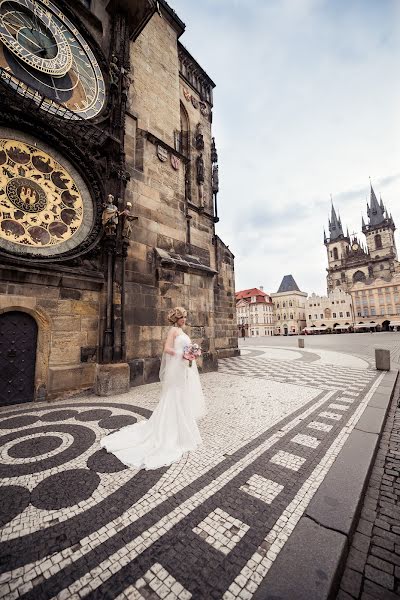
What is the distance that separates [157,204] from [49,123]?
3266mm

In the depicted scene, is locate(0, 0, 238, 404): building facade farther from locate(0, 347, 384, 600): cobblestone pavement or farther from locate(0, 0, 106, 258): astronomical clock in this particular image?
locate(0, 347, 384, 600): cobblestone pavement

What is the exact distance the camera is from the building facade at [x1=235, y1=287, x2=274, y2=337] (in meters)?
67.9

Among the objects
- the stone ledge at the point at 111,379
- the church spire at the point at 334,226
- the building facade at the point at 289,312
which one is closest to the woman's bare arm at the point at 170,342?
the stone ledge at the point at 111,379

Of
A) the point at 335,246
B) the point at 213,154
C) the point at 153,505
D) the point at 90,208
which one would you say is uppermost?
the point at 335,246

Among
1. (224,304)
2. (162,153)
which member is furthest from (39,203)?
(224,304)

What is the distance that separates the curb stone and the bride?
1497mm

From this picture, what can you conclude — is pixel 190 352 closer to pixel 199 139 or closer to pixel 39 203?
pixel 39 203

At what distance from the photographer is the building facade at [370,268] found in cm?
5834

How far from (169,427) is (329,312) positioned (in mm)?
72248

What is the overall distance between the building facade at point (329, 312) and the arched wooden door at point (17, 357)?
2543 inches

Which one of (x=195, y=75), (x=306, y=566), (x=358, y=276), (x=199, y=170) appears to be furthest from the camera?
(x=358, y=276)

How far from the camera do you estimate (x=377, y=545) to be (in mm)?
1841

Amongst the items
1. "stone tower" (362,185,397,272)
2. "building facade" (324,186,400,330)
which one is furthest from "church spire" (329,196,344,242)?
"stone tower" (362,185,397,272)

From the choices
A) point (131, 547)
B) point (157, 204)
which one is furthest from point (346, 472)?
Answer: point (157, 204)
